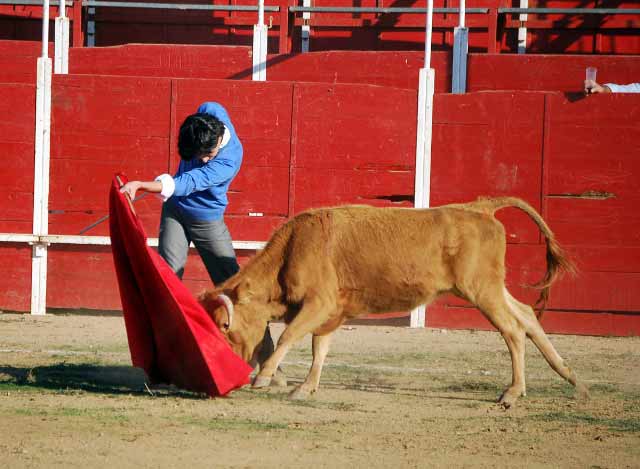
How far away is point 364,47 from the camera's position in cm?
1150

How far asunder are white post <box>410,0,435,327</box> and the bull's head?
343cm

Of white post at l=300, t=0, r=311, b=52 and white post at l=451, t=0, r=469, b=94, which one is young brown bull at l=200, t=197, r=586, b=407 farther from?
white post at l=300, t=0, r=311, b=52

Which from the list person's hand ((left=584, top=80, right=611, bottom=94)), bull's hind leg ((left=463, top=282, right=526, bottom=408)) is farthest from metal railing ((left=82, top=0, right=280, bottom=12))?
bull's hind leg ((left=463, top=282, right=526, bottom=408))

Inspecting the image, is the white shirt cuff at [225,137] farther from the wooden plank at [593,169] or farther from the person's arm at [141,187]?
the wooden plank at [593,169]

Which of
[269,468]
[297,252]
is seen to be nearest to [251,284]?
[297,252]

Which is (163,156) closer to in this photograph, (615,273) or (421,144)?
(421,144)

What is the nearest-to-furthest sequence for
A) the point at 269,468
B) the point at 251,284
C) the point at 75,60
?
the point at 269,468, the point at 251,284, the point at 75,60

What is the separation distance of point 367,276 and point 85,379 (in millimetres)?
1510

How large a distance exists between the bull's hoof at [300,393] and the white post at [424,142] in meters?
3.40

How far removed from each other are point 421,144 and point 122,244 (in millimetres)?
3733

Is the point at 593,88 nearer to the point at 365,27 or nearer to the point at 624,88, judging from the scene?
the point at 624,88

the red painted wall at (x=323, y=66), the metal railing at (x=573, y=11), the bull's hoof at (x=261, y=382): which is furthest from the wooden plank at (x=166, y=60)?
the bull's hoof at (x=261, y=382)

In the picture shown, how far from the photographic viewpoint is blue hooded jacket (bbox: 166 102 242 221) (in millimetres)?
5391

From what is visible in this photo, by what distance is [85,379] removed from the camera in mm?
5723
